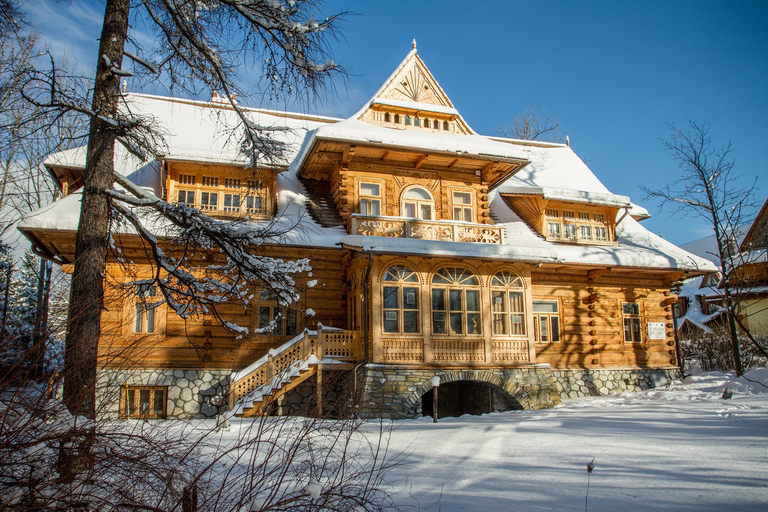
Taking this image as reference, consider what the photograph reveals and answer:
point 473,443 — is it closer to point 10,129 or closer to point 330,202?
point 10,129

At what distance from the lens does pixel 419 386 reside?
14508 millimetres

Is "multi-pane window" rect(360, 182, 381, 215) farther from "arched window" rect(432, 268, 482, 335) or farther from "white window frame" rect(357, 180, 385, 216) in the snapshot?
"arched window" rect(432, 268, 482, 335)

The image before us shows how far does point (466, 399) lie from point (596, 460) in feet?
32.0

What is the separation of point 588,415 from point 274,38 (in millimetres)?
10378

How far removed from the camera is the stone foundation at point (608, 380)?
18.3m

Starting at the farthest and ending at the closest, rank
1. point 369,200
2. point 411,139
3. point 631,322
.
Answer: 1. point 631,322
2. point 369,200
3. point 411,139

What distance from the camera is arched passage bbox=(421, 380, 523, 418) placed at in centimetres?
1577

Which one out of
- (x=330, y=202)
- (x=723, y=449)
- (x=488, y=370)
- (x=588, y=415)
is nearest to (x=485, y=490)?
(x=723, y=449)

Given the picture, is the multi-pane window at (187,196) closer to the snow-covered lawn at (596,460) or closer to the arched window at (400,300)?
the arched window at (400,300)

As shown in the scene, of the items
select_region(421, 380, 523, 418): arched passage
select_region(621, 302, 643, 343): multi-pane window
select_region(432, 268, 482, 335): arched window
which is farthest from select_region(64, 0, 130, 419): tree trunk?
select_region(621, 302, 643, 343): multi-pane window

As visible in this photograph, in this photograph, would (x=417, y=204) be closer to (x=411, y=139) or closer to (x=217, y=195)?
(x=411, y=139)

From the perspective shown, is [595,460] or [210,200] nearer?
[595,460]

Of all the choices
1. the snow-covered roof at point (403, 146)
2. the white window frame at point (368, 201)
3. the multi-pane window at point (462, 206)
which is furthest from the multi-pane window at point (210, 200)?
the multi-pane window at point (462, 206)

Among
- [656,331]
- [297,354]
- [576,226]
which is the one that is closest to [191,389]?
[297,354]
